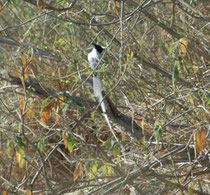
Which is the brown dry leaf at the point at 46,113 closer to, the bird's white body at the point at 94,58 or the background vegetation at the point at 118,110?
the background vegetation at the point at 118,110

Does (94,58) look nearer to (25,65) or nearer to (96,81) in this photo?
(96,81)

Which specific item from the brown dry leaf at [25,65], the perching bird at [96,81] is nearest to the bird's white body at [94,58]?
the perching bird at [96,81]

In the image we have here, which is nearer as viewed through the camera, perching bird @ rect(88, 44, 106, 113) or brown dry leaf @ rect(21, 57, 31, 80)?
brown dry leaf @ rect(21, 57, 31, 80)

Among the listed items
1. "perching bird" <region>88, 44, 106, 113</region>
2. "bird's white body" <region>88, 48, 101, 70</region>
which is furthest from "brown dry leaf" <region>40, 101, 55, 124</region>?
"bird's white body" <region>88, 48, 101, 70</region>

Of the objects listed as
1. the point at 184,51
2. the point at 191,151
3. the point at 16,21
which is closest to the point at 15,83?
the point at 184,51

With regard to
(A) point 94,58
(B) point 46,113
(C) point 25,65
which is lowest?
(B) point 46,113

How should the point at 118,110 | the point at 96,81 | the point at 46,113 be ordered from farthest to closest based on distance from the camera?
1. the point at 118,110
2. the point at 96,81
3. the point at 46,113

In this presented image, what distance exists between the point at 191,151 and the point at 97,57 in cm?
87

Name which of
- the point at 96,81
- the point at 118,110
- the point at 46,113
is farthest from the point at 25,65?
the point at 118,110

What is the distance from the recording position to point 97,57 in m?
2.68

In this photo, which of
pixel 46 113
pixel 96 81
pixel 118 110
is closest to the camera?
pixel 46 113

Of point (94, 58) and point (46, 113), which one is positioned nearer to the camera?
point (46, 113)

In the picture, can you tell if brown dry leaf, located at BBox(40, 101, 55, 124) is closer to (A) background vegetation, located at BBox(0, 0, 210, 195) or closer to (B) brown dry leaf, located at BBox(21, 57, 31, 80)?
(A) background vegetation, located at BBox(0, 0, 210, 195)

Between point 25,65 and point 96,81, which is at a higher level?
point 25,65
